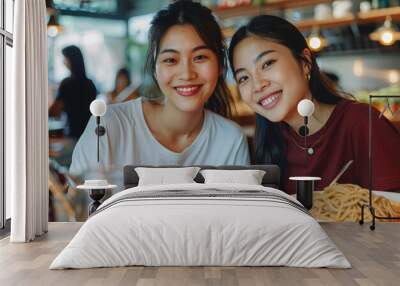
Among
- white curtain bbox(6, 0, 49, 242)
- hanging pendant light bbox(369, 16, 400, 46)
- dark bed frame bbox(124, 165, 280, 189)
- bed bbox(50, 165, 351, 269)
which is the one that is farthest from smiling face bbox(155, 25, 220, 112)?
bed bbox(50, 165, 351, 269)

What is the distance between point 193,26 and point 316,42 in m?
1.50

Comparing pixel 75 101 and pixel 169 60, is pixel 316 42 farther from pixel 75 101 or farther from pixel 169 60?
pixel 75 101

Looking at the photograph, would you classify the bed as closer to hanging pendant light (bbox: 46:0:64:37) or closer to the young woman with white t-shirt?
the young woman with white t-shirt

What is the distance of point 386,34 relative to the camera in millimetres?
6840

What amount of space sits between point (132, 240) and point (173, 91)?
3.03 metres

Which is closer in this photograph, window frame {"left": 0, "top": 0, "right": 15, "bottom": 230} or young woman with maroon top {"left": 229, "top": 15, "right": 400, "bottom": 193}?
window frame {"left": 0, "top": 0, "right": 15, "bottom": 230}

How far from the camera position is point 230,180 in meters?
6.29

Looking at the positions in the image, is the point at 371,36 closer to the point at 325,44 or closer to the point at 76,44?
the point at 325,44

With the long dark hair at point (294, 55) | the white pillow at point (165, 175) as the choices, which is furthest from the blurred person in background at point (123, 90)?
Answer: the long dark hair at point (294, 55)

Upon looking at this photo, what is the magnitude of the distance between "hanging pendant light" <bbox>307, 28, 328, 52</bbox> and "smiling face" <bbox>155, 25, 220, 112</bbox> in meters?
1.16

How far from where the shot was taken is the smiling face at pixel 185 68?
22.5 ft

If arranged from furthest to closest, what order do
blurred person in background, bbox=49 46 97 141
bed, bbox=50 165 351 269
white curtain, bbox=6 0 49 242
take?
blurred person in background, bbox=49 46 97 141 < white curtain, bbox=6 0 49 242 < bed, bbox=50 165 351 269

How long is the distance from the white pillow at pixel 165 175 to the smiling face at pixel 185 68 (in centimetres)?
89

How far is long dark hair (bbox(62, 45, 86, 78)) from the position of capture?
700cm
